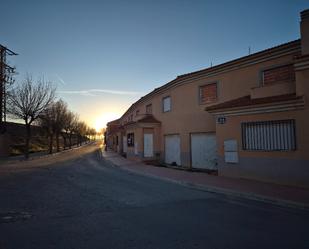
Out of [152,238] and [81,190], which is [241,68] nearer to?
[81,190]

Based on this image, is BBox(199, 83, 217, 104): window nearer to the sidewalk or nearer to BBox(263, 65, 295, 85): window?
BBox(263, 65, 295, 85): window

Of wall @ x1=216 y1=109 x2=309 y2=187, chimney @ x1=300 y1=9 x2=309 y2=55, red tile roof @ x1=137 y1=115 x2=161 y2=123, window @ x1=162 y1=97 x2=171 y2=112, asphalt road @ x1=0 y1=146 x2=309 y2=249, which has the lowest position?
asphalt road @ x1=0 y1=146 x2=309 y2=249

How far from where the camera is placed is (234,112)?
1173 centimetres

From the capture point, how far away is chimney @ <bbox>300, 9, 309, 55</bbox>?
33.0 feet

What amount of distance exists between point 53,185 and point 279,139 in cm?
1029

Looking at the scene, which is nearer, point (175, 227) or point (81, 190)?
point (175, 227)

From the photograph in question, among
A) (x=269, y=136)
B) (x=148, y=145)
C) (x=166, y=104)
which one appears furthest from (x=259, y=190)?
(x=148, y=145)

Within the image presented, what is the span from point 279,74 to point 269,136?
3822 mm

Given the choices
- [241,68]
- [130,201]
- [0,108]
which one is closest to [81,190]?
[130,201]

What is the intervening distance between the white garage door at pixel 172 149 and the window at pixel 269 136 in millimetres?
7284

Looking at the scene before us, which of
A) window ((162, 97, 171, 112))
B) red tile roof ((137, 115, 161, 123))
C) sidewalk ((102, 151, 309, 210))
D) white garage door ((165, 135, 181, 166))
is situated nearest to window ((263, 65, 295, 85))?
sidewalk ((102, 151, 309, 210))

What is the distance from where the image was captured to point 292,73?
11703 mm

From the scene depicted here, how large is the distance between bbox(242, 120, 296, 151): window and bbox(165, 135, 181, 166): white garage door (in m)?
7.28

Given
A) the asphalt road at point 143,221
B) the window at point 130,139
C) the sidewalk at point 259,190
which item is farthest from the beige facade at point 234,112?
the asphalt road at point 143,221
